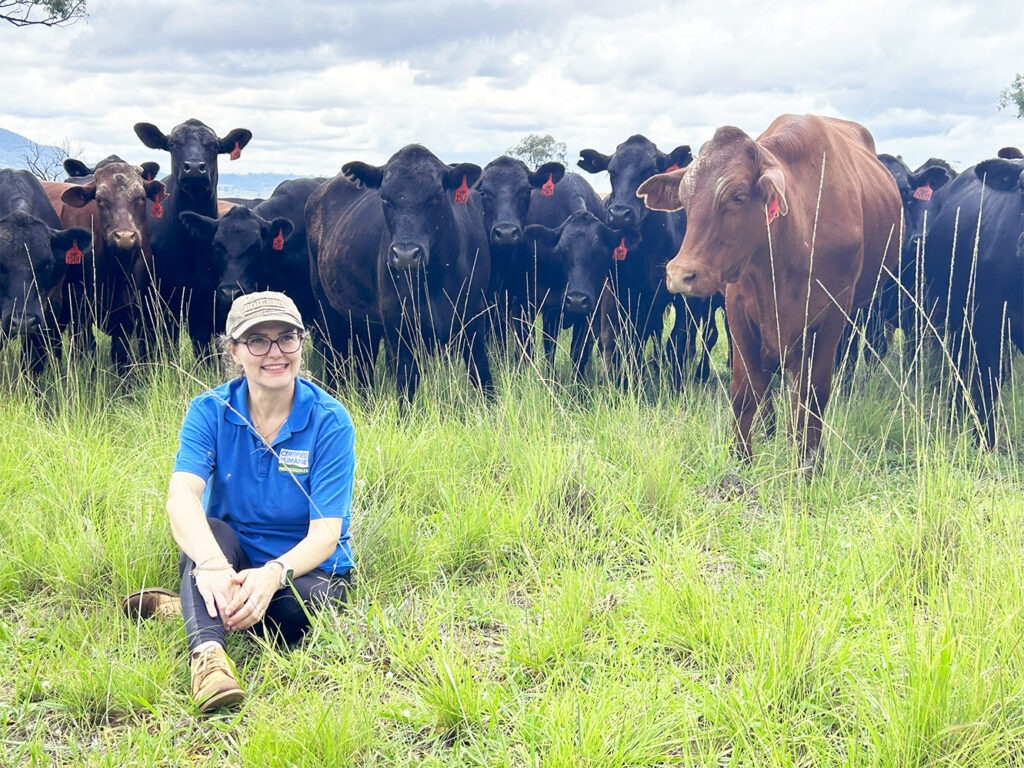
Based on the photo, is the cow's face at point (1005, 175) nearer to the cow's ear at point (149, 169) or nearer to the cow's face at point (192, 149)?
the cow's face at point (192, 149)

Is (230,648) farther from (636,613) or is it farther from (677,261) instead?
(677,261)

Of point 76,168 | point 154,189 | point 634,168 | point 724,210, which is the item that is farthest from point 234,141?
point 724,210

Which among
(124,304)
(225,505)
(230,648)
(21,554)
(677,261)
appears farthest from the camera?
(124,304)

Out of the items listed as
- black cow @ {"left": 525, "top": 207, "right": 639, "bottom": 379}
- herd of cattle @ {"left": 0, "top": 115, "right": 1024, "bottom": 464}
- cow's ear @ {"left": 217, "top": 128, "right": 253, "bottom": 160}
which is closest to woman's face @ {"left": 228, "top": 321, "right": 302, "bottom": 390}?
herd of cattle @ {"left": 0, "top": 115, "right": 1024, "bottom": 464}

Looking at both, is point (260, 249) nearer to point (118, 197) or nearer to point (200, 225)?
point (200, 225)

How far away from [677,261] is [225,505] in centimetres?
305

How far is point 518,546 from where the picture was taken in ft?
15.6

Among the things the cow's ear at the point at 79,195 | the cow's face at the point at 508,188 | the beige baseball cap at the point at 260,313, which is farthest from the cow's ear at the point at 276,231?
the beige baseball cap at the point at 260,313

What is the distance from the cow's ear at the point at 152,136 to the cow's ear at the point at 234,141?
467 millimetres

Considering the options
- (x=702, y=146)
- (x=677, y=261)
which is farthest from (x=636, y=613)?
(x=702, y=146)

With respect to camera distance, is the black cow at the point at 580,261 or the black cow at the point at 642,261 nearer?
the black cow at the point at 580,261

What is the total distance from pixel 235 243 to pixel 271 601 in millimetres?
5238

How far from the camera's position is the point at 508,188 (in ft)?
29.8

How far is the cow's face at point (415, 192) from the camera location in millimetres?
7859
